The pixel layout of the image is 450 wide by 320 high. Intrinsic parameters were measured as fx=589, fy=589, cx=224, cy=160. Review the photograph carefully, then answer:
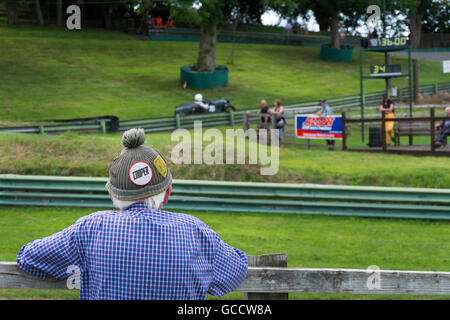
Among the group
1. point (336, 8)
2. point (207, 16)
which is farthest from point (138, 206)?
point (336, 8)

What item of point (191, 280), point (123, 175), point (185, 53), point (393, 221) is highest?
point (185, 53)

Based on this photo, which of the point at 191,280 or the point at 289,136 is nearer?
the point at 191,280

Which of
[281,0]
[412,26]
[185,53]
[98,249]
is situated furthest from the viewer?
[412,26]

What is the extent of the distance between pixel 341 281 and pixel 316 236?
18.7 feet

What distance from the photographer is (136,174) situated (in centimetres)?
287

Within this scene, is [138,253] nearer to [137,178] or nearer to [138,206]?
[138,206]

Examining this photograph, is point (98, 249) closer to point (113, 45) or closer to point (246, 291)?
point (246, 291)

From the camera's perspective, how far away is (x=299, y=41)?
202ft

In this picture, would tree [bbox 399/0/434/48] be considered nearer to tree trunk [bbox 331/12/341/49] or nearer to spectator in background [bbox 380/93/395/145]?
tree trunk [bbox 331/12/341/49]

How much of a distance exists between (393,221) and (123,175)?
26.9 feet

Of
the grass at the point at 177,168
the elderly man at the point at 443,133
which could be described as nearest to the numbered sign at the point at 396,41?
the elderly man at the point at 443,133

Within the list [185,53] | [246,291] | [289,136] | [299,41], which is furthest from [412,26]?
[246,291]

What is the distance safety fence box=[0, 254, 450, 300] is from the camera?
364cm
